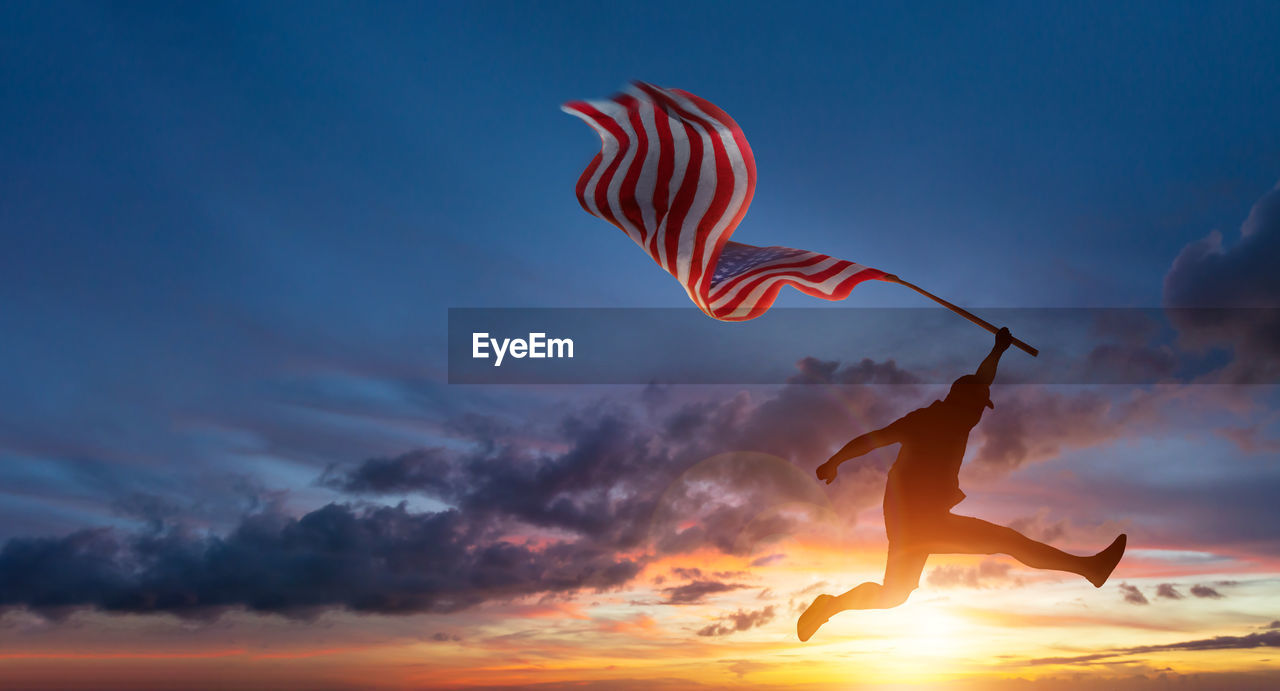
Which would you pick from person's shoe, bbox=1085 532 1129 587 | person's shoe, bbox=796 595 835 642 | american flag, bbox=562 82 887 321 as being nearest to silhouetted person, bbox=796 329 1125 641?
person's shoe, bbox=1085 532 1129 587

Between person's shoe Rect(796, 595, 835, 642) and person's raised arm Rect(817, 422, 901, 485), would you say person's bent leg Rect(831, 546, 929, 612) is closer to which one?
person's shoe Rect(796, 595, 835, 642)

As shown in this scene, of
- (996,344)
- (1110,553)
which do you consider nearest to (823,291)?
(996,344)

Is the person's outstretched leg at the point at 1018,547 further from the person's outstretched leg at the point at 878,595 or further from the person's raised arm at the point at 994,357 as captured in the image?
the person's raised arm at the point at 994,357

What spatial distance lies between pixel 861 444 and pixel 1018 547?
2.11 m

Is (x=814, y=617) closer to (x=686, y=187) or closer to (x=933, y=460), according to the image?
(x=933, y=460)

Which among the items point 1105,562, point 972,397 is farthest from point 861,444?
point 1105,562

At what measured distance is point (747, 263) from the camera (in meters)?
12.8

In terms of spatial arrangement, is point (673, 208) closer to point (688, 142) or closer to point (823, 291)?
point (688, 142)

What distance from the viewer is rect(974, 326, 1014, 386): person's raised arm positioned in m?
9.90

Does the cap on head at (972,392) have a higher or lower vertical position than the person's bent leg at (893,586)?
higher

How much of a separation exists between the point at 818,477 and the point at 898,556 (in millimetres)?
1310

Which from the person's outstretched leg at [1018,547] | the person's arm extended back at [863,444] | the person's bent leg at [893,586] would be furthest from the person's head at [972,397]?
the person's bent leg at [893,586]

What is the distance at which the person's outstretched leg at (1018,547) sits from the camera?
9750mm

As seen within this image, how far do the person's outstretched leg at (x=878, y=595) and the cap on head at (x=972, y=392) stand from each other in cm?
189
